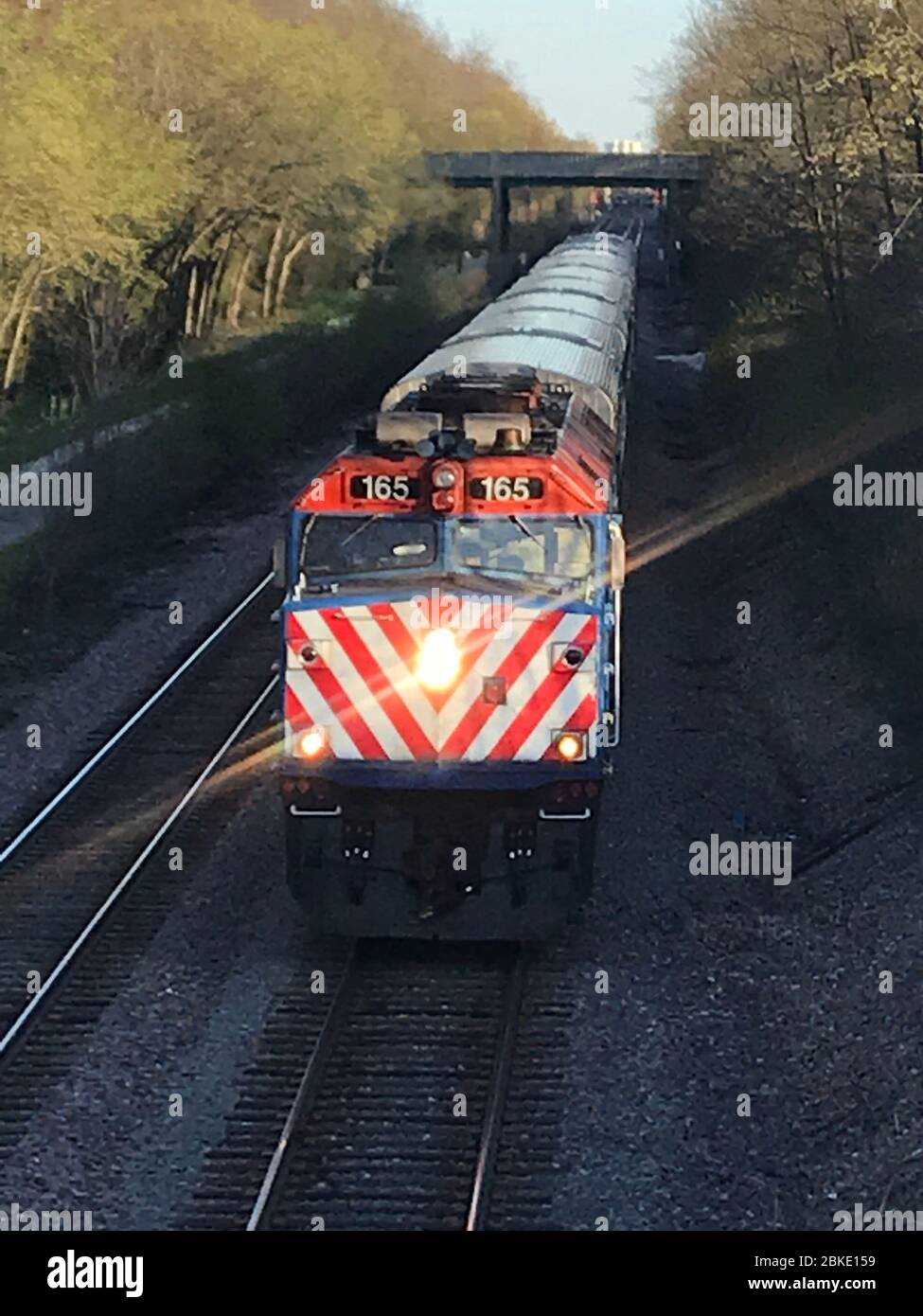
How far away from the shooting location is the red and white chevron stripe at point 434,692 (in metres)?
10.5

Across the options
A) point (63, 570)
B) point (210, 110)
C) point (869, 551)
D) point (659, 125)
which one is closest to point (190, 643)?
point (63, 570)

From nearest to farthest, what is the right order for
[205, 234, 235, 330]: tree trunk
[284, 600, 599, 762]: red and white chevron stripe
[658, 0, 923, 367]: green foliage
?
[284, 600, 599, 762]: red and white chevron stripe, [658, 0, 923, 367]: green foliage, [205, 234, 235, 330]: tree trunk

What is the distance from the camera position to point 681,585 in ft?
71.7

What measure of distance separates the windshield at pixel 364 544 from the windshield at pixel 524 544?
0.81ft

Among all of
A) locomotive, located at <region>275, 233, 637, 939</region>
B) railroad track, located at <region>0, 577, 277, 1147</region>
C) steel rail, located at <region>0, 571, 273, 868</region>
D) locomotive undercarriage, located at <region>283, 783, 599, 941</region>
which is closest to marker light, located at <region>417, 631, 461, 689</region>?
locomotive, located at <region>275, 233, 637, 939</region>

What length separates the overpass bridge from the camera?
73.4m

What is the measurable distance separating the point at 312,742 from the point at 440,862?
1090 mm

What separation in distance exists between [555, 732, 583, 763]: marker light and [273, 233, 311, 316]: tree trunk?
43.8 meters

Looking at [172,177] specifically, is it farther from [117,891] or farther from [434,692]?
[434,692]

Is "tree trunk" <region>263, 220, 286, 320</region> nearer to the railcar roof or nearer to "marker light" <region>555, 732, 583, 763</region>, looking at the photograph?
the railcar roof

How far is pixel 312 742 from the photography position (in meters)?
10.7

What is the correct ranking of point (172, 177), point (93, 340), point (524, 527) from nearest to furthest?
point (524, 527) < point (93, 340) < point (172, 177)

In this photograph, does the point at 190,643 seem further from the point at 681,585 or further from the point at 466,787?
the point at 466,787

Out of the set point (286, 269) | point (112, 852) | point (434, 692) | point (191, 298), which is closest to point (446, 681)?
point (434, 692)
